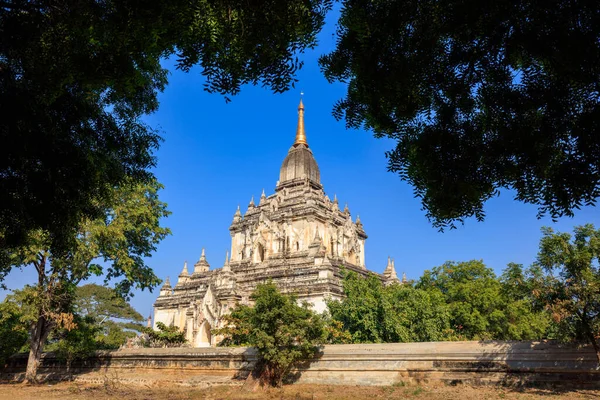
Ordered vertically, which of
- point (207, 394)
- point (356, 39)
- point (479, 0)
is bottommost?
point (207, 394)

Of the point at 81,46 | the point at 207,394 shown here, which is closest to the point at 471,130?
the point at 81,46

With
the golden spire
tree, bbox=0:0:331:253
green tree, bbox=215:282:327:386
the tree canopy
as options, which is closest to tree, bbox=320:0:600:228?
the tree canopy

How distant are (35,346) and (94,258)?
433 centimetres

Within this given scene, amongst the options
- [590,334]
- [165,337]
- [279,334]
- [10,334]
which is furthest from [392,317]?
[10,334]

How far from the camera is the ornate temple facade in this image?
2770cm

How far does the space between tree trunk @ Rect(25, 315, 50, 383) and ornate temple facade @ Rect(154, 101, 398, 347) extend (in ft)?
31.7

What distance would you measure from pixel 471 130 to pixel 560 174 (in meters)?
1.21

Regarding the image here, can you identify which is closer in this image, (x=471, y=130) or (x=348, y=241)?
(x=471, y=130)

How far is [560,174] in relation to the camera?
5.33 metres

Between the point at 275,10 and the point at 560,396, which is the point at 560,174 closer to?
the point at 275,10

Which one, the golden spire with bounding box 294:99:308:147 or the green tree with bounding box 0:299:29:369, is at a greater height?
the golden spire with bounding box 294:99:308:147

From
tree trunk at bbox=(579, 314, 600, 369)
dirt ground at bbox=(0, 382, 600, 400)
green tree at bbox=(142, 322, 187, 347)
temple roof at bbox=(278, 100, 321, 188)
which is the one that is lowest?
dirt ground at bbox=(0, 382, 600, 400)

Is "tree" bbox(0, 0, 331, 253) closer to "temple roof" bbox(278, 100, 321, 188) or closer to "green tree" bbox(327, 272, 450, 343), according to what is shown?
"green tree" bbox(327, 272, 450, 343)

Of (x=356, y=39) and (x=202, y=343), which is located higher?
(x=356, y=39)
